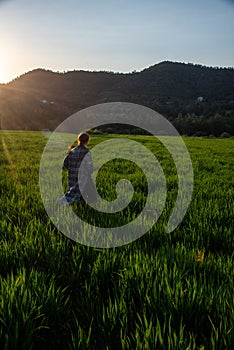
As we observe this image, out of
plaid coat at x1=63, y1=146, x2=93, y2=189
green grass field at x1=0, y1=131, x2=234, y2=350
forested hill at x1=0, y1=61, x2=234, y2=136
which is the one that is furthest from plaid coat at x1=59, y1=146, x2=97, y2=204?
forested hill at x1=0, y1=61, x2=234, y2=136

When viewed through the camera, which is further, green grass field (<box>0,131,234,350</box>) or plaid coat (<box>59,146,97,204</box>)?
plaid coat (<box>59,146,97,204</box>)

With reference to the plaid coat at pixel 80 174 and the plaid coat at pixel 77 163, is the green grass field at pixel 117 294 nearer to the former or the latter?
the plaid coat at pixel 80 174

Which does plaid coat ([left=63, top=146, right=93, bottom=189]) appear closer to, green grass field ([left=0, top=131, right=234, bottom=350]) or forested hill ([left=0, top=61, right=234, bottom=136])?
green grass field ([left=0, top=131, right=234, bottom=350])

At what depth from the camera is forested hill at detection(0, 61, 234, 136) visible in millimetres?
87875

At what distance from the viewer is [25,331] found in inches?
65.7

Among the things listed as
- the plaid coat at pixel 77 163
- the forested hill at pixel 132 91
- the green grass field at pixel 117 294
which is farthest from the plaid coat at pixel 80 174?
A: the forested hill at pixel 132 91

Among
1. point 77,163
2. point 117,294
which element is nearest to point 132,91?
point 77,163

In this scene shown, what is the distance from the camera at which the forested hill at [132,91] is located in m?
87.9

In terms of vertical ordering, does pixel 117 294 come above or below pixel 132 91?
below

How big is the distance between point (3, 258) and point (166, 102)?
9961cm

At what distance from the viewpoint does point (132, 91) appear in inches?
4348

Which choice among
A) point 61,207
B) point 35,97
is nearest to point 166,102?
point 35,97

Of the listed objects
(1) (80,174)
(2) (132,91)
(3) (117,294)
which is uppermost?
(2) (132,91)

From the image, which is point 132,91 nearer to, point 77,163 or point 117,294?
point 77,163
